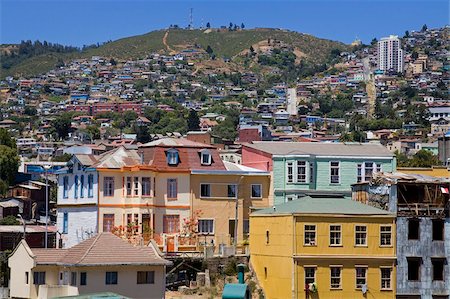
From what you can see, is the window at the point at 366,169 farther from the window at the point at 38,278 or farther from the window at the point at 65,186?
the window at the point at 38,278

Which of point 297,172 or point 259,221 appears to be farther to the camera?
point 297,172

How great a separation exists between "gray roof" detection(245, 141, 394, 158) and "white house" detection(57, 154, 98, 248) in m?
9.44

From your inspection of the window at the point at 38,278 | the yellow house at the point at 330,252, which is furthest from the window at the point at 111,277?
the yellow house at the point at 330,252

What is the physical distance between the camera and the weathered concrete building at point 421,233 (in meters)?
59.9

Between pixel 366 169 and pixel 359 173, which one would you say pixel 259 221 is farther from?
pixel 366 169

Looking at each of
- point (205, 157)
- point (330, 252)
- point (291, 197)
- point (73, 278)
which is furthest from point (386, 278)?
point (73, 278)

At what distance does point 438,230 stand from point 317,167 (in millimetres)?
10401

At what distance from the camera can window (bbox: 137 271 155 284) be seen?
5450 cm

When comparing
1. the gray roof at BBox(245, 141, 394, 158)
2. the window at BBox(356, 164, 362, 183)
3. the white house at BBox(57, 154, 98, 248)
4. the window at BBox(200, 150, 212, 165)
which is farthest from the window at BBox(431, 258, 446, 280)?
the white house at BBox(57, 154, 98, 248)

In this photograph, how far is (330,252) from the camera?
5906cm

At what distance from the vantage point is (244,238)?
222ft

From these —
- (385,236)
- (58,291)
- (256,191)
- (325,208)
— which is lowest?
(58,291)

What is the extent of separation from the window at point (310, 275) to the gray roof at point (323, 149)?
12011 mm

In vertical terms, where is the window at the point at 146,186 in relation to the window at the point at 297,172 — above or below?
below
